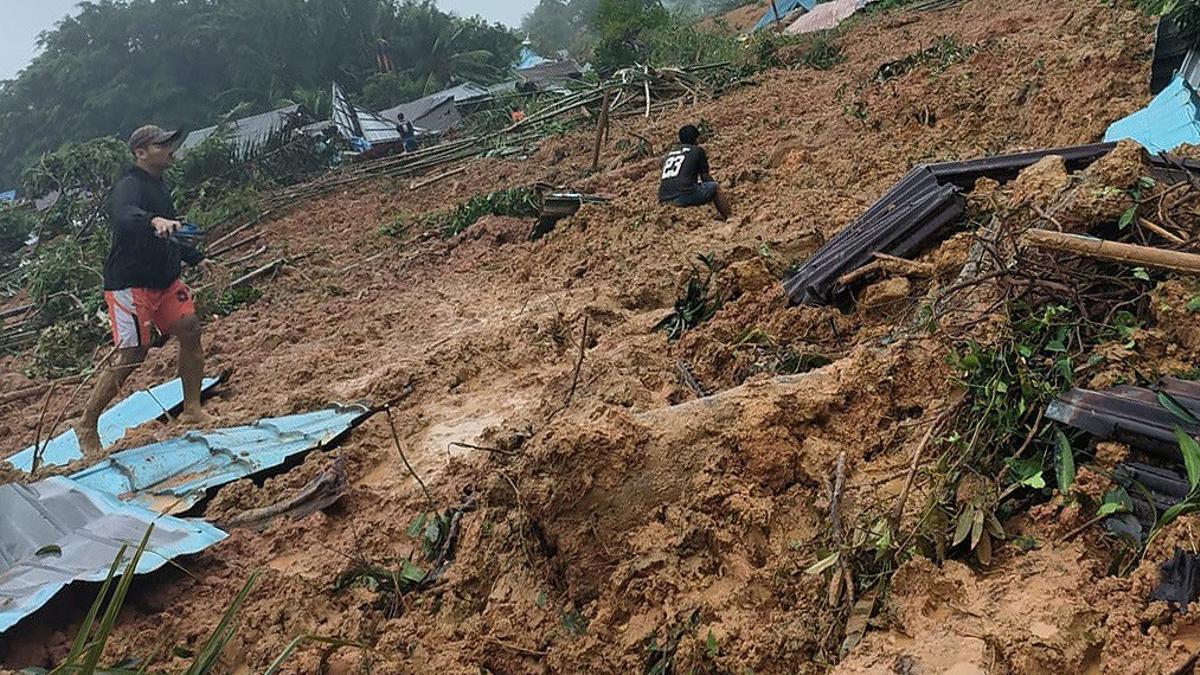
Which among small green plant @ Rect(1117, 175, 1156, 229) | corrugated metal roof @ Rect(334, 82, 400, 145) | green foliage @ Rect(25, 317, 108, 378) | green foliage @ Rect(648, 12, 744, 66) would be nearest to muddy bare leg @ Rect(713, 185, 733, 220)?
small green plant @ Rect(1117, 175, 1156, 229)

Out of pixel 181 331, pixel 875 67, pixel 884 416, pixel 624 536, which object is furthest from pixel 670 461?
pixel 875 67

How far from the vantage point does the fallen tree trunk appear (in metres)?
2.13

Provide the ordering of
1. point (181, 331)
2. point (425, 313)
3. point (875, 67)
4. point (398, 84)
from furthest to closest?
point (398, 84) → point (875, 67) → point (425, 313) → point (181, 331)

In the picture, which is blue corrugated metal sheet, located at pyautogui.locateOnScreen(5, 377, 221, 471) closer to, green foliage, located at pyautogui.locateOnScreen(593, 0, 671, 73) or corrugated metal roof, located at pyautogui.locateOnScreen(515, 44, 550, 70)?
green foliage, located at pyautogui.locateOnScreen(593, 0, 671, 73)

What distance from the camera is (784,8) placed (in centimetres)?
2716

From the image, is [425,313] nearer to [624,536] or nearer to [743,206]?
[743,206]

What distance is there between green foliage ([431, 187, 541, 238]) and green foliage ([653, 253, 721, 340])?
4.02m

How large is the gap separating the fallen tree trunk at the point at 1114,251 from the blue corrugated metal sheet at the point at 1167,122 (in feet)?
6.25

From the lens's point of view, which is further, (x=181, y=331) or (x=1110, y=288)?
(x=181, y=331)

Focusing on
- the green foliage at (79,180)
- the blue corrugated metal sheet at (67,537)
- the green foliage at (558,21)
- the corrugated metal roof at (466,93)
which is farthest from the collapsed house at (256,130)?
the green foliage at (558,21)

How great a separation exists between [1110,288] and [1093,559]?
1028 millimetres

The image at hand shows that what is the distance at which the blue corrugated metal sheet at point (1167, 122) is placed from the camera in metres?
3.88

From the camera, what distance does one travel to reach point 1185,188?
8.29 ft

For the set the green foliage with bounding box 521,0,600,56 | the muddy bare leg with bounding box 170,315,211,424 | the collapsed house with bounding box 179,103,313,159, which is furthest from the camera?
the green foliage with bounding box 521,0,600,56
